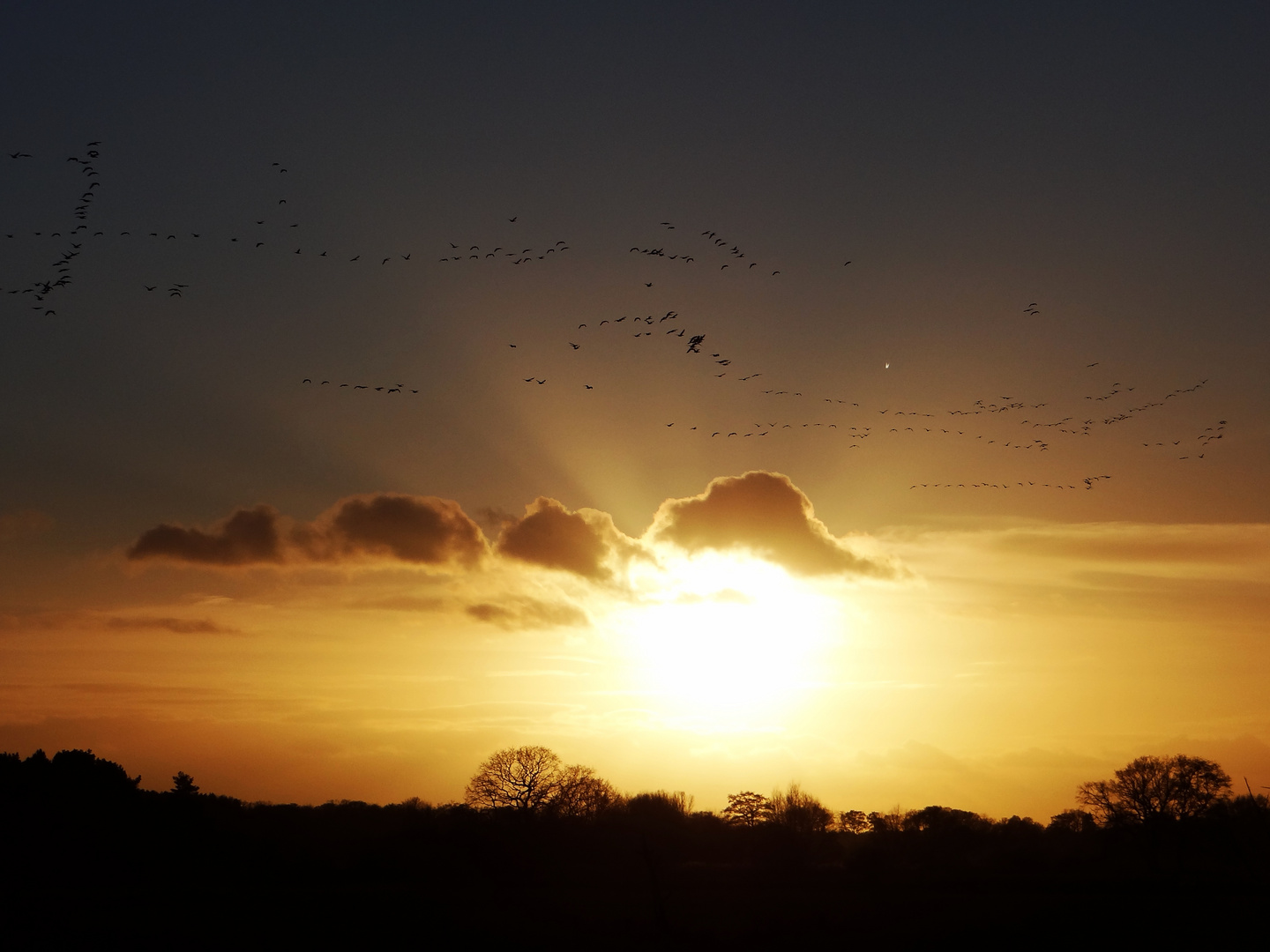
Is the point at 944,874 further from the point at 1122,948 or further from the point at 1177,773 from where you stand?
the point at 1177,773

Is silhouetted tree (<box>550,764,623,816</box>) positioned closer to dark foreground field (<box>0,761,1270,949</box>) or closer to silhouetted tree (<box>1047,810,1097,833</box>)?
dark foreground field (<box>0,761,1270,949</box>)

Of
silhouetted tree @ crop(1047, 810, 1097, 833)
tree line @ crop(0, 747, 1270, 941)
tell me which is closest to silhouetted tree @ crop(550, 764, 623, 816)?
tree line @ crop(0, 747, 1270, 941)

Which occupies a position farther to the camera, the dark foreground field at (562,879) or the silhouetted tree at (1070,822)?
the silhouetted tree at (1070,822)

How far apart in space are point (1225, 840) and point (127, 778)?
136m

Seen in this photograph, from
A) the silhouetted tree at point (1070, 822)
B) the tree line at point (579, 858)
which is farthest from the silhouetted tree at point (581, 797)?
the silhouetted tree at point (1070, 822)

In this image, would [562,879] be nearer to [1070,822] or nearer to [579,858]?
[579,858]

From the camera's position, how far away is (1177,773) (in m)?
128

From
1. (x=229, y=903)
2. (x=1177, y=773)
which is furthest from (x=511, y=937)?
(x=1177, y=773)

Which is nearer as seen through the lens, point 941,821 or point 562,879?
point 562,879

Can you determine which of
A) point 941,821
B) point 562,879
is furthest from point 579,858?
point 941,821

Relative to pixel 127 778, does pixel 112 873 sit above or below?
below

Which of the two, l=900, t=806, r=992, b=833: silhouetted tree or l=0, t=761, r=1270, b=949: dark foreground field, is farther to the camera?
l=900, t=806, r=992, b=833: silhouetted tree

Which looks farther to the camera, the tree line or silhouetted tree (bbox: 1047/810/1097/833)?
silhouetted tree (bbox: 1047/810/1097/833)

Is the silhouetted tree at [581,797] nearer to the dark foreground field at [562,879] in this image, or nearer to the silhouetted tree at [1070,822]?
the dark foreground field at [562,879]
